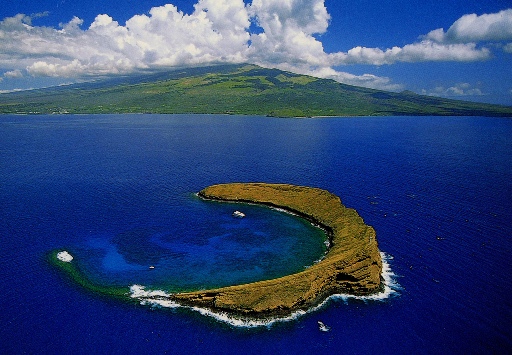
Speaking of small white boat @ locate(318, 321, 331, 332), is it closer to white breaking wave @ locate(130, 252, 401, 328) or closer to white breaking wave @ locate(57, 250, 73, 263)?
white breaking wave @ locate(130, 252, 401, 328)

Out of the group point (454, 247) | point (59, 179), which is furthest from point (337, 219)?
point (59, 179)

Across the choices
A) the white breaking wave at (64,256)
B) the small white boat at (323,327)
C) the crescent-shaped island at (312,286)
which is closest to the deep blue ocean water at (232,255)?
the small white boat at (323,327)

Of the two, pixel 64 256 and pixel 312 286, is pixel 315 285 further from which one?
pixel 64 256

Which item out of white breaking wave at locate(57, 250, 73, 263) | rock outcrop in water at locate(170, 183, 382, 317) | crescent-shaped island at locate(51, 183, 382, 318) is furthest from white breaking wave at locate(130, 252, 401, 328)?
white breaking wave at locate(57, 250, 73, 263)

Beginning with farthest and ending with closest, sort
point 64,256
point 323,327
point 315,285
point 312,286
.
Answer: point 64,256
point 315,285
point 312,286
point 323,327

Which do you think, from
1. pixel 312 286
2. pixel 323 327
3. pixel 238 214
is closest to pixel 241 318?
pixel 323 327
